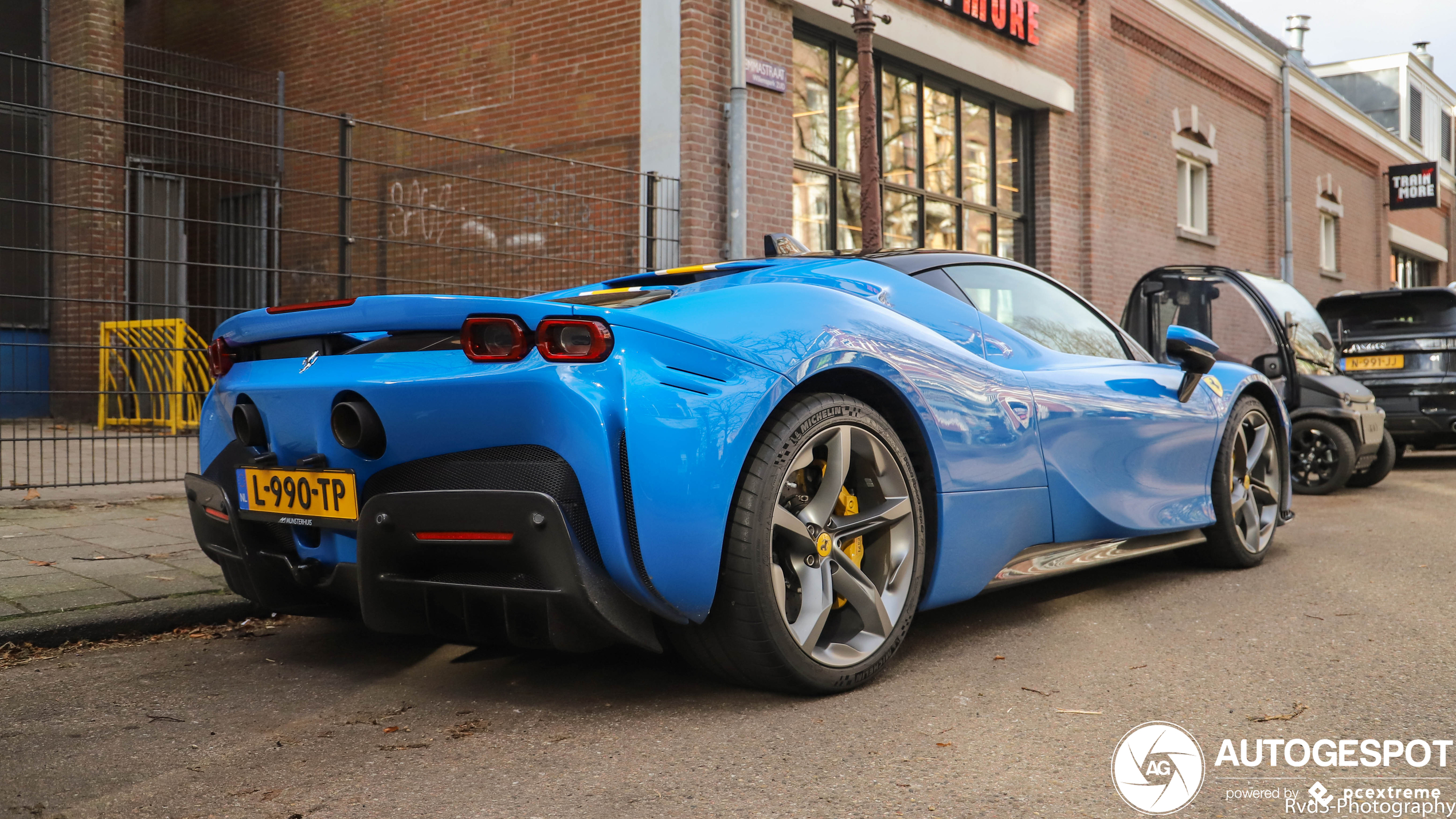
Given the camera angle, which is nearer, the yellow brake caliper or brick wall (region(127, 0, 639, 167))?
the yellow brake caliper

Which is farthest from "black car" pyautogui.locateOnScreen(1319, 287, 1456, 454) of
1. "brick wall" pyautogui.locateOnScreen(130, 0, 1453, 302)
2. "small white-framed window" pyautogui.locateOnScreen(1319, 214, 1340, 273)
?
"small white-framed window" pyautogui.locateOnScreen(1319, 214, 1340, 273)

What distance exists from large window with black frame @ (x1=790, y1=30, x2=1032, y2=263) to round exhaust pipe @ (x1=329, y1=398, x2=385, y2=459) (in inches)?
321

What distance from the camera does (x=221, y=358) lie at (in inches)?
131

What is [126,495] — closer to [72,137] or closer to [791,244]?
[791,244]

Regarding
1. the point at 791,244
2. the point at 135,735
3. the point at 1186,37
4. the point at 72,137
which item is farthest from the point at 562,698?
the point at 1186,37

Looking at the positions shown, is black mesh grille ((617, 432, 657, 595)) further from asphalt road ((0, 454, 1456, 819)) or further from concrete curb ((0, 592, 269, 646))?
concrete curb ((0, 592, 269, 646))

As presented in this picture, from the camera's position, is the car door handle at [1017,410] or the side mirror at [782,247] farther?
the side mirror at [782,247]

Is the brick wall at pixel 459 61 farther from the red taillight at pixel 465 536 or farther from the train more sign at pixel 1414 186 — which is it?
the train more sign at pixel 1414 186

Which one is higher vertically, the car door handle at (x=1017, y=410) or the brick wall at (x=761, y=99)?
the brick wall at (x=761, y=99)

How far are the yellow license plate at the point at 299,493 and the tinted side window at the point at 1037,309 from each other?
6.67 feet

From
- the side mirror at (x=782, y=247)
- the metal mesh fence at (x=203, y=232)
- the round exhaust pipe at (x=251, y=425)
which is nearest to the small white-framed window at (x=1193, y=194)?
the metal mesh fence at (x=203, y=232)

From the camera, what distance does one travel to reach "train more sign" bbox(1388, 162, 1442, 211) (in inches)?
1059

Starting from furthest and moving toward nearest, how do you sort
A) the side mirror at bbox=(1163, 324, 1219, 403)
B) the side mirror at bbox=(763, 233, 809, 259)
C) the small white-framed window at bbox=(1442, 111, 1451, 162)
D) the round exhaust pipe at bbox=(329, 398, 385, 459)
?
the small white-framed window at bbox=(1442, 111, 1451, 162) → the side mirror at bbox=(1163, 324, 1219, 403) → the side mirror at bbox=(763, 233, 809, 259) → the round exhaust pipe at bbox=(329, 398, 385, 459)

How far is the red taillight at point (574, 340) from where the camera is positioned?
257cm
